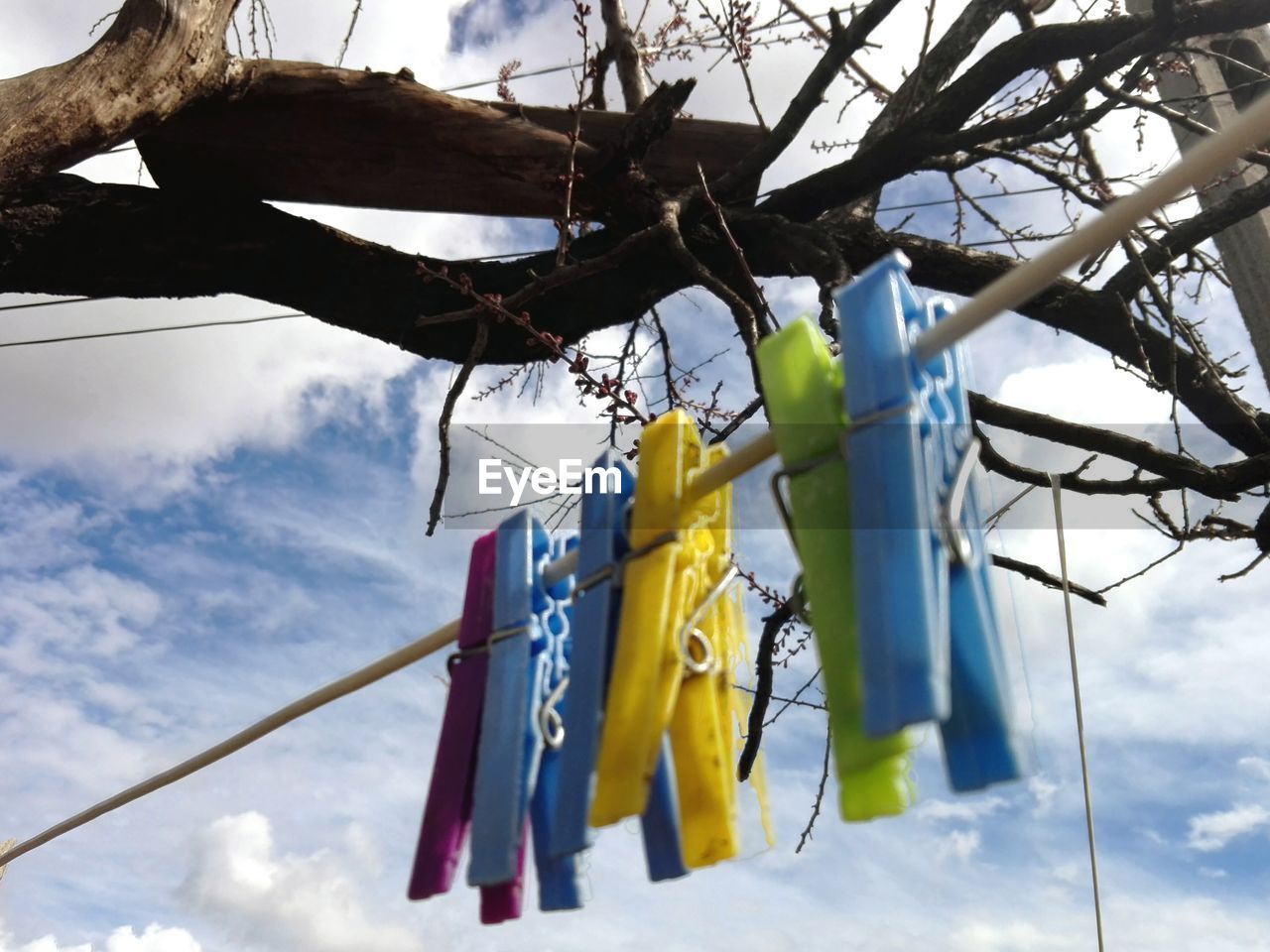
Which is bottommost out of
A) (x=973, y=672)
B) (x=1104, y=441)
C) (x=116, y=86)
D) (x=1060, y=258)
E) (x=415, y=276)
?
(x=973, y=672)

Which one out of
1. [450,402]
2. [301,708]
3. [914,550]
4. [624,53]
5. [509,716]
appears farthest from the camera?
[624,53]

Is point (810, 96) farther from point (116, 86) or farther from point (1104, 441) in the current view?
point (116, 86)

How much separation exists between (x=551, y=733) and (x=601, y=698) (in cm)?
12

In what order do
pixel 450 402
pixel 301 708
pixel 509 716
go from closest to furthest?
pixel 509 716
pixel 301 708
pixel 450 402

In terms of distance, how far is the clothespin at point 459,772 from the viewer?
93cm

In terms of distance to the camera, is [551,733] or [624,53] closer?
[551,733]

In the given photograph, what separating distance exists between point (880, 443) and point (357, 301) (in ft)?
4.82

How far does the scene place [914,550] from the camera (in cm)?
67

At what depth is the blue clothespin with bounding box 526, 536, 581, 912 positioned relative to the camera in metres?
0.91

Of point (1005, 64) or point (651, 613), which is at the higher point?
point (1005, 64)

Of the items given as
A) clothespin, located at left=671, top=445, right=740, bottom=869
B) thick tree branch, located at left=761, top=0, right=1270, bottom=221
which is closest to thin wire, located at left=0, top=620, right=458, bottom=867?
clothespin, located at left=671, top=445, right=740, bottom=869

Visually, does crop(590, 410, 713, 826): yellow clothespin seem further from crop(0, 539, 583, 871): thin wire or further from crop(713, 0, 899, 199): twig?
crop(713, 0, 899, 199): twig

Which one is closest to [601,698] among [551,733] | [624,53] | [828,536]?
[551,733]

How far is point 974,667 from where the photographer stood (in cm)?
70
